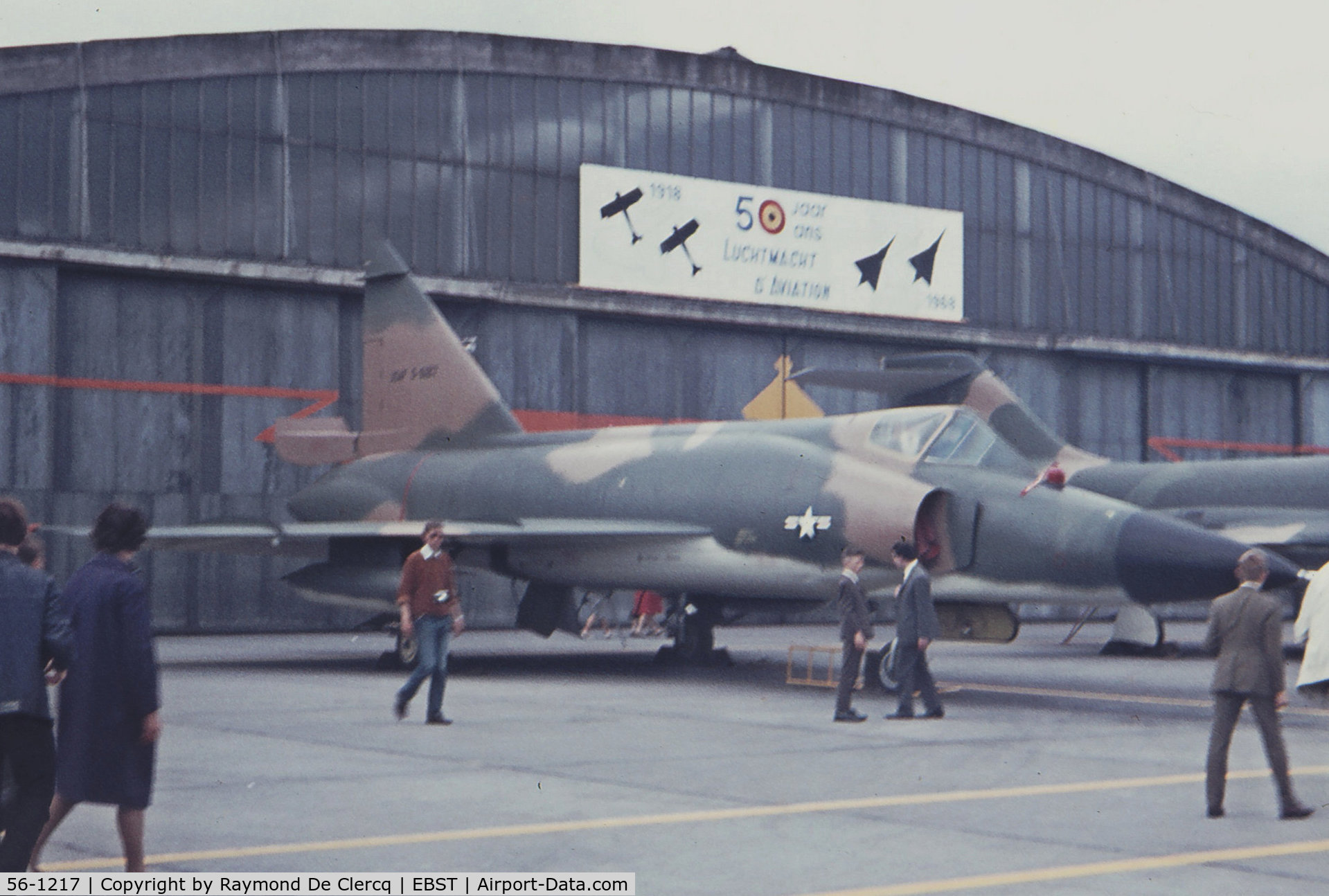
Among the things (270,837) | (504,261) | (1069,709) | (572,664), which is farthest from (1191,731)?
(504,261)

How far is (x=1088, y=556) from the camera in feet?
46.3

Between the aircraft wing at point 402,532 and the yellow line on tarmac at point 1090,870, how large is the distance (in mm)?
9896

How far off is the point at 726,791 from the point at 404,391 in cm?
1352

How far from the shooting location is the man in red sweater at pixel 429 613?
41.7 ft

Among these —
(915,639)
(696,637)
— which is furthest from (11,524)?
(696,637)

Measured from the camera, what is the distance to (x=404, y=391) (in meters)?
21.6

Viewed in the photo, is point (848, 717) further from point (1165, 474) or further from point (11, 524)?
point (1165, 474)

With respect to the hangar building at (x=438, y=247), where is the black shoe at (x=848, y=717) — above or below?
below

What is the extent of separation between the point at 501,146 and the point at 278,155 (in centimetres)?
424

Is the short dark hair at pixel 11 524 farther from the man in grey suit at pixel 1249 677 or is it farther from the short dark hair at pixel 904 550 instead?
the short dark hair at pixel 904 550

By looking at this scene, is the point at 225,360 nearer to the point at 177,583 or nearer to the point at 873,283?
the point at 177,583

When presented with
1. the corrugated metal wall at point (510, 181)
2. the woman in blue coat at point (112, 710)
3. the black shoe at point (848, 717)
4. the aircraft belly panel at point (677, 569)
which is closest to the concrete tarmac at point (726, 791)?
the black shoe at point (848, 717)

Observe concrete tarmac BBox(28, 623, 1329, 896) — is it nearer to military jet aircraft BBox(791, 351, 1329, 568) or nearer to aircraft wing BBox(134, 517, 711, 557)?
aircraft wing BBox(134, 517, 711, 557)

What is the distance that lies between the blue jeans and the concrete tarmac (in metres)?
0.26
